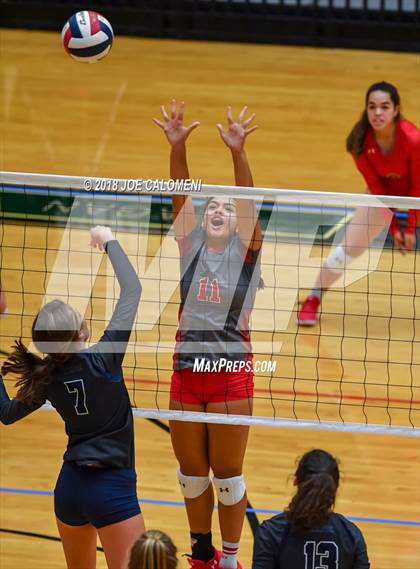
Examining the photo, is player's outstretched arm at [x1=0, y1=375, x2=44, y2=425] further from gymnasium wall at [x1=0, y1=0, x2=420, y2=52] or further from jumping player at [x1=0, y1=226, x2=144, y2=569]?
gymnasium wall at [x1=0, y1=0, x2=420, y2=52]

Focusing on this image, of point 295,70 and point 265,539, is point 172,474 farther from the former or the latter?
point 295,70

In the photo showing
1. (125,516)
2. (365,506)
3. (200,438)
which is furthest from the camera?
(365,506)

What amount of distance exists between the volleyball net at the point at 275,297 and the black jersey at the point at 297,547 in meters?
2.59

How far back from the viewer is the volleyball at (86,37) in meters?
8.55

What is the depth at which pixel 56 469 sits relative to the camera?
7.36 m

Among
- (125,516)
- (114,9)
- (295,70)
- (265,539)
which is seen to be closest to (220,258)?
(125,516)

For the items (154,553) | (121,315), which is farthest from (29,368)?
(154,553)

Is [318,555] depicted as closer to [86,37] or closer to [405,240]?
[405,240]

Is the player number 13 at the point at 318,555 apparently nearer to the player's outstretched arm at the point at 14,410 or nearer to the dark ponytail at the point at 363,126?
the player's outstretched arm at the point at 14,410

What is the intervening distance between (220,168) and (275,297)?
8.16ft

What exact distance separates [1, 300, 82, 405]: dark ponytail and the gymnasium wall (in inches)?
396

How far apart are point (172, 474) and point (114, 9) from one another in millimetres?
8746

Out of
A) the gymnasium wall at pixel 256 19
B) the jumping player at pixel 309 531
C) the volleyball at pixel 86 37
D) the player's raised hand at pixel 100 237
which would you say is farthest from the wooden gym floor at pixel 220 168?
the volleyball at pixel 86 37

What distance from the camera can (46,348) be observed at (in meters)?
5.02
